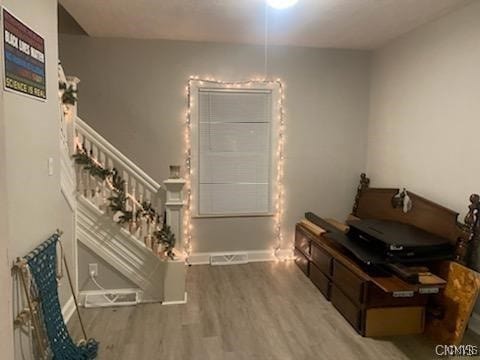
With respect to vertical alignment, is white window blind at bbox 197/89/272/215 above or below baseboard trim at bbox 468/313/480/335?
above

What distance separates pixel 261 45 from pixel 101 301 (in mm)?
3385

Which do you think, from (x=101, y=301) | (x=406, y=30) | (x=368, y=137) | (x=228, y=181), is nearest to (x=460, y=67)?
(x=406, y=30)

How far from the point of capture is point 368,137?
190 inches

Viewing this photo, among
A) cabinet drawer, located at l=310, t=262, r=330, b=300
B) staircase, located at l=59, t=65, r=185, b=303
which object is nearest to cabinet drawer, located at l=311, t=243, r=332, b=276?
cabinet drawer, located at l=310, t=262, r=330, b=300

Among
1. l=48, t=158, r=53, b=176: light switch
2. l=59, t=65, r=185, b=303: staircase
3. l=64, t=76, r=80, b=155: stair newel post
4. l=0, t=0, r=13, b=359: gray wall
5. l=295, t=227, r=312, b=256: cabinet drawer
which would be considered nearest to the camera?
l=0, t=0, r=13, b=359: gray wall

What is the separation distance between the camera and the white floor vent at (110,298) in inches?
133

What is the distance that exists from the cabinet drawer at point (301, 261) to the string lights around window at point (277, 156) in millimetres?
307

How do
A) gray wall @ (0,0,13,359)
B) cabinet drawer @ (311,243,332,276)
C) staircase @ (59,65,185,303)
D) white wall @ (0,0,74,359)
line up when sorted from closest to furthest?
gray wall @ (0,0,13,359)
white wall @ (0,0,74,359)
staircase @ (59,65,185,303)
cabinet drawer @ (311,243,332,276)

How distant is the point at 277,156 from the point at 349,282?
2.02 meters

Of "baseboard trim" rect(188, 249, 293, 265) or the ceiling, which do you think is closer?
the ceiling

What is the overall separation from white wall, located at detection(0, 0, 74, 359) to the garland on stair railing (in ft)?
1.64

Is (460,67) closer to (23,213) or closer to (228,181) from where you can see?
(228,181)

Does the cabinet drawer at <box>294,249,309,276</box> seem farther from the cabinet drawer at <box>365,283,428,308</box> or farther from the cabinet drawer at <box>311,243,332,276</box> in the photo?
the cabinet drawer at <box>365,283,428,308</box>

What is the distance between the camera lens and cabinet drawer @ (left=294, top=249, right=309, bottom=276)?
4211 mm
